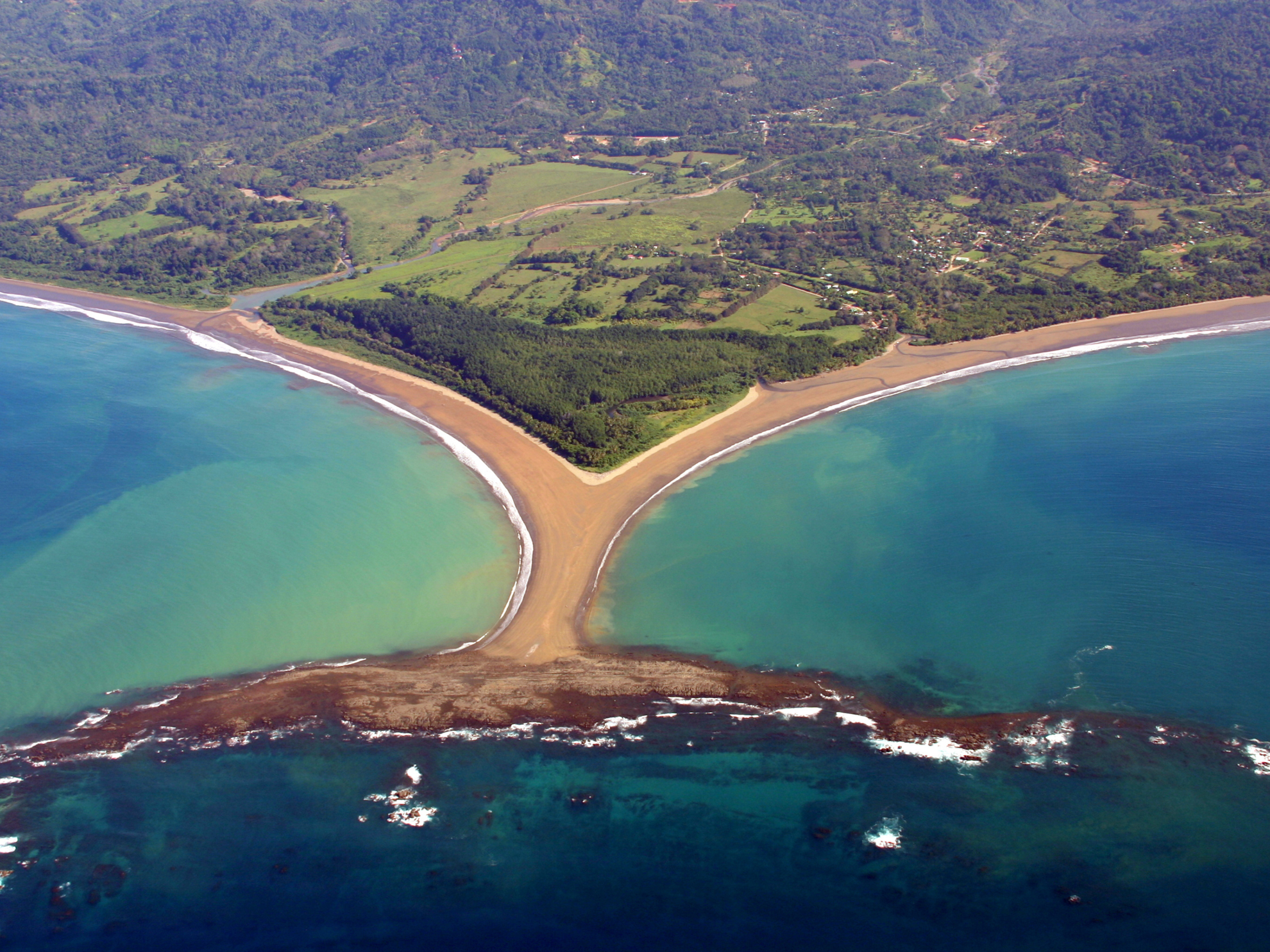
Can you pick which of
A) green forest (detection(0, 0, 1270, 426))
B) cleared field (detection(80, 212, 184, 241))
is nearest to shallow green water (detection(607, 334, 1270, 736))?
green forest (detection(0, 0, 1270, 426))

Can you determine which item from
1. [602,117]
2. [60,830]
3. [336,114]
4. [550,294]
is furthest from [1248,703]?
[336,114]

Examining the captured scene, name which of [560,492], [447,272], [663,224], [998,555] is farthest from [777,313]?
[447,272]

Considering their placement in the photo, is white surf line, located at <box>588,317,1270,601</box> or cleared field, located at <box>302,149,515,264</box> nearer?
white surf line, located at <box>588,317,1270,601</box>

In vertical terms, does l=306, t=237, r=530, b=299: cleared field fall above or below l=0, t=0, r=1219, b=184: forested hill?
below

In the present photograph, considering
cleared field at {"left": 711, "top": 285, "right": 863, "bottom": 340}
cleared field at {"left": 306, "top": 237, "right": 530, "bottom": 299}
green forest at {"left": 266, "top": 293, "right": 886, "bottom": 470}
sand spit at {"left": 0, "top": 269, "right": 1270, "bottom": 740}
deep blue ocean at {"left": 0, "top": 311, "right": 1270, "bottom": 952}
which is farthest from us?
cleared field at {"left": 306, "top": 237, "right": 530, "bottom": 299}

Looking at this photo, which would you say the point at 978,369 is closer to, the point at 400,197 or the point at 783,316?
the point at 783,316

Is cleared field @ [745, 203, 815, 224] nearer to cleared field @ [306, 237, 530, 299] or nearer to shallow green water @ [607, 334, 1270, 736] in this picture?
cleared field @ [306, 237, 530, 299]

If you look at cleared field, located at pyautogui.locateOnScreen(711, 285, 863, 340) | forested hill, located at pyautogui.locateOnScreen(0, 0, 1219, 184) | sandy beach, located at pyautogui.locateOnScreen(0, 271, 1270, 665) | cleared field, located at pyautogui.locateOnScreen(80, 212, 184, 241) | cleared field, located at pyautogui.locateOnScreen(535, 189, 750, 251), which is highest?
forested hill, located at pyautogui.locateOnScreen(0, 0, 1219, 184)
